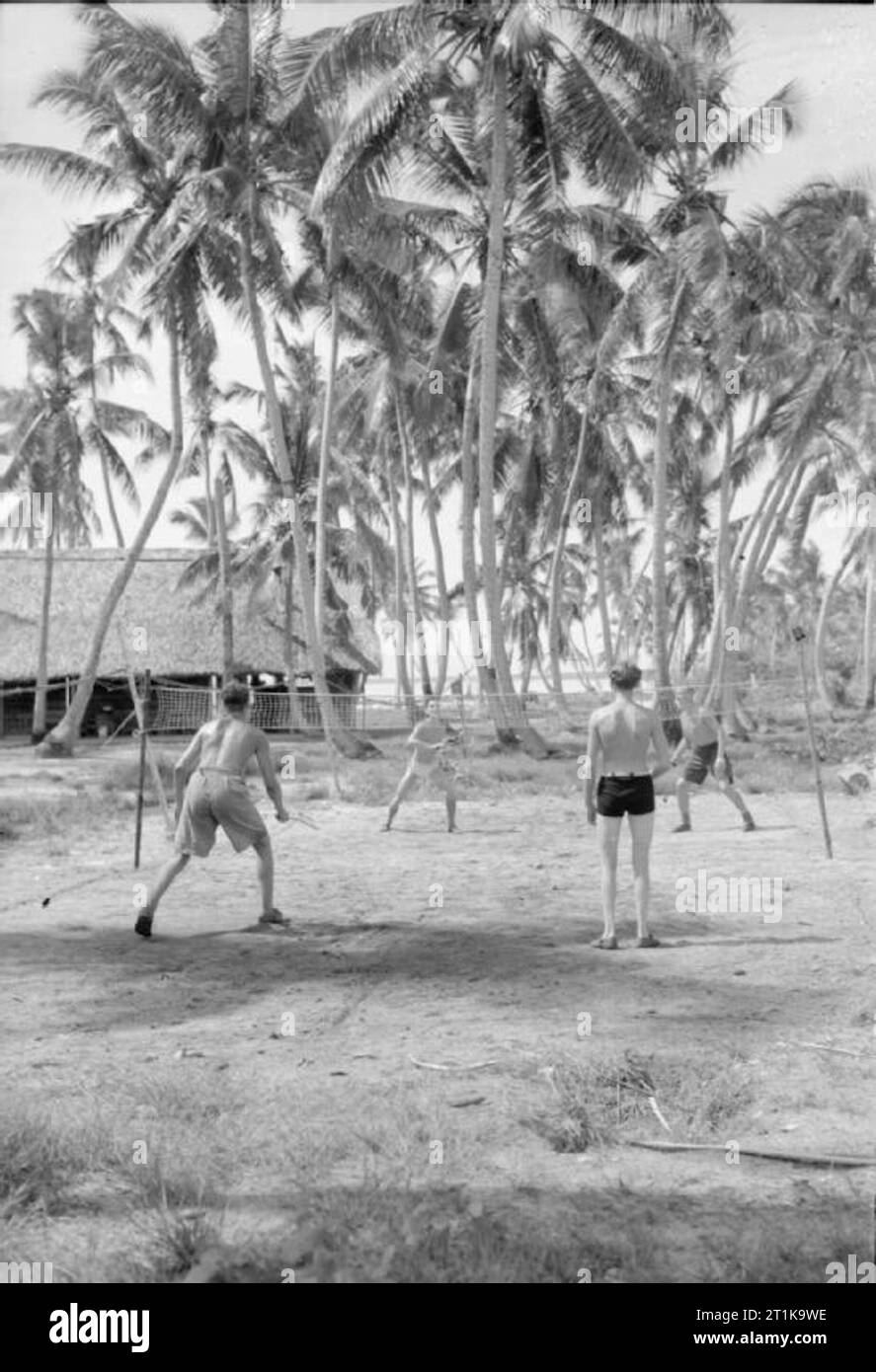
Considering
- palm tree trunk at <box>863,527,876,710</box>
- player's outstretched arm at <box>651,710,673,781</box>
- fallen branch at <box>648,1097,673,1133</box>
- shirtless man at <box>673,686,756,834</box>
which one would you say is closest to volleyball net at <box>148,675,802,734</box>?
palm tree trunk at <box>863,527,876,710</box>

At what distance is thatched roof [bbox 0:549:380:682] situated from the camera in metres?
37.7

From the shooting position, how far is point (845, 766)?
62.0 feet

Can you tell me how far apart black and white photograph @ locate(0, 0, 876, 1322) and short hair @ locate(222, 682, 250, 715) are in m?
0.03

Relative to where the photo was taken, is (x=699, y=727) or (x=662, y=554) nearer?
(x=699, y=727)

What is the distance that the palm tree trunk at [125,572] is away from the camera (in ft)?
79.9

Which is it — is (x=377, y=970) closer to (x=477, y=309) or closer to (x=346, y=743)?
(x=346, y=743)

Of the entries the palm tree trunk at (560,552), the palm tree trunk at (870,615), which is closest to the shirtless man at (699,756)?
the palm tree trunk at (560,552)

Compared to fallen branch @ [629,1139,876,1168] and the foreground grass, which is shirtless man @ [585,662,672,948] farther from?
fallen branch @ [629,1139,876,1168]

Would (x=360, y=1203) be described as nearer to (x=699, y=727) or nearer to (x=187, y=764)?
(x=187, y=764)

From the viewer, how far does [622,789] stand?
7523mm

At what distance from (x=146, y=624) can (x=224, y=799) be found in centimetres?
3223

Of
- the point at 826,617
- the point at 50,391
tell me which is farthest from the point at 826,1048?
the point at 826,617

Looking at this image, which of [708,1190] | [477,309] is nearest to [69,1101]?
[708,1190]

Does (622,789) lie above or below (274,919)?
A: above
